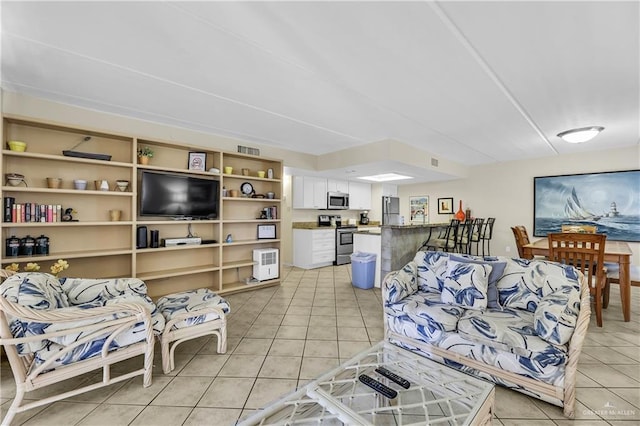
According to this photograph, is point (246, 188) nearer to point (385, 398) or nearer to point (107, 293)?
point (107, 293)

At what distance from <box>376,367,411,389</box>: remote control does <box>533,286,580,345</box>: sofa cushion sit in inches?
39.8

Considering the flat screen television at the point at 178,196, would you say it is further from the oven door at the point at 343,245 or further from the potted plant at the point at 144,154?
the oven door at the point at 343,245

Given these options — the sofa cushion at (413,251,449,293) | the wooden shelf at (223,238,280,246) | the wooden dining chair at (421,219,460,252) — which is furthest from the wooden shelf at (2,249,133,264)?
the wooden dining chair at (421,219,460,252)

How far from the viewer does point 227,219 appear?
4031 millimetres

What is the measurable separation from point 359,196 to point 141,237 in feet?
16.8

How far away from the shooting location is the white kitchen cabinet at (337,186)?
639 cm

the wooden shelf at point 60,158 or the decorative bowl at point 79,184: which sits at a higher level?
the wooden shelf at point 60,158

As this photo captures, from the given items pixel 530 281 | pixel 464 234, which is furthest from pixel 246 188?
pixel 464 234

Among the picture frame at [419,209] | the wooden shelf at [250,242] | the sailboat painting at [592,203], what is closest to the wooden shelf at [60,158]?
the wooden shelf at [250,242]

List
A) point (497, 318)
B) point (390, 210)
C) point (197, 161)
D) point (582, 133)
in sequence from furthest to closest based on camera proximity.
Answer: point (390, 210) < point (197, 161) < point (582, 133) < point (497, 318)

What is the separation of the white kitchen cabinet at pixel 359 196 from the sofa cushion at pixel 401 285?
432 cm

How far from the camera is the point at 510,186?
18.9 feet

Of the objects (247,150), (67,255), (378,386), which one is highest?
(247,150)

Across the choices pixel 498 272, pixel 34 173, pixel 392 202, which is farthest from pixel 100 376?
pixel 392 202
